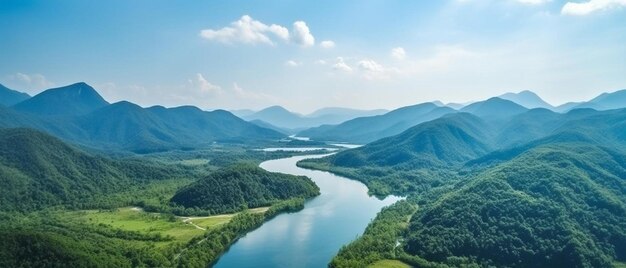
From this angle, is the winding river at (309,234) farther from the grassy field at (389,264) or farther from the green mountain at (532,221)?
the green mountain at (532,221)

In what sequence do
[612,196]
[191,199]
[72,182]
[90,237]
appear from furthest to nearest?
[72,182]
[191,199]
[612,196]
[90,237]

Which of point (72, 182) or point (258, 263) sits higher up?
point (72, 182)

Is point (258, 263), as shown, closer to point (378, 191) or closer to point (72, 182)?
point (378, 191)

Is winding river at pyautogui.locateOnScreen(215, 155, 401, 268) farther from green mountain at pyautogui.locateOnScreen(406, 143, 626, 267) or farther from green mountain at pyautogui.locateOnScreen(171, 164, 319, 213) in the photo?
green mountain at pyautogui.locateOnScreen(406, 143, 626, 267)

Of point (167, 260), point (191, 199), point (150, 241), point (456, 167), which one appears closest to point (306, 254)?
point (167, 260)

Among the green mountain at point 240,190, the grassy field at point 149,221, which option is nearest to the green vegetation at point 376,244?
the grassy field at point 149,221

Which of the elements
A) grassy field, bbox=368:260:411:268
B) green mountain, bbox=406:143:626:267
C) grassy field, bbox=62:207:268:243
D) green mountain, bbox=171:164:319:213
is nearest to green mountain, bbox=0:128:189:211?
grassy field, bbox=62:207:268:243
